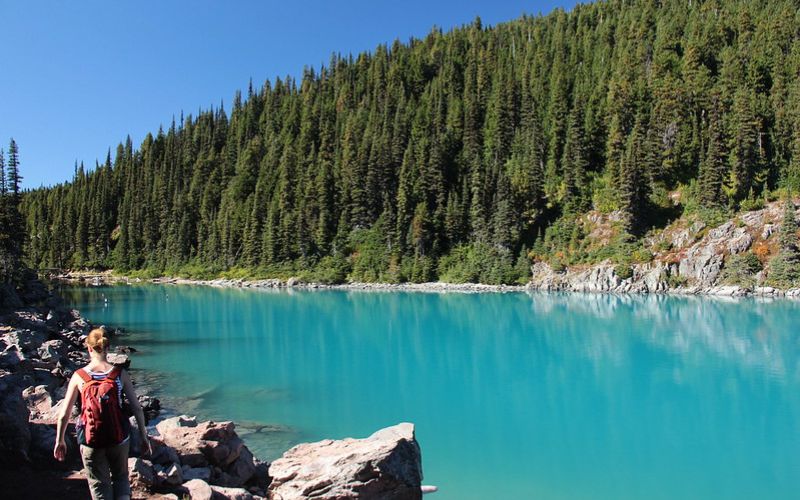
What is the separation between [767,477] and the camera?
1235cm

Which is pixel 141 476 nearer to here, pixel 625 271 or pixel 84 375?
pixel 84 375

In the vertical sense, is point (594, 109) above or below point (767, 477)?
above

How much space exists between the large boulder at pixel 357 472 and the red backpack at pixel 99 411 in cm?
403

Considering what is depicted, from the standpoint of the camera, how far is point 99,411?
512cm

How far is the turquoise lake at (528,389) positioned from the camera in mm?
12750

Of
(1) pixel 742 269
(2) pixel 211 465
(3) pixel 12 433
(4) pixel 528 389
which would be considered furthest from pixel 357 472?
(1) pixel 742 269

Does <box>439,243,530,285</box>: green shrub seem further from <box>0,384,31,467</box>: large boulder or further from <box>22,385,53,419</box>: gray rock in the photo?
<box>0,384,31,467</box>: large boulder

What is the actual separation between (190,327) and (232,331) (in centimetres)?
390

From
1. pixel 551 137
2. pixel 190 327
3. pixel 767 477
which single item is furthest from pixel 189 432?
pixel 551 137

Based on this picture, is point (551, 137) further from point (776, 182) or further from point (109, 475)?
point (109, 475)

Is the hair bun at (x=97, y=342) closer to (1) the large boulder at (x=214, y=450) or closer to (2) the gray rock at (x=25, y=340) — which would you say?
(1) the large boulder at (x=214, y=450)

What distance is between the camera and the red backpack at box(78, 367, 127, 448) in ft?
16.8

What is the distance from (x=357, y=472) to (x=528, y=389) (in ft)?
45.2

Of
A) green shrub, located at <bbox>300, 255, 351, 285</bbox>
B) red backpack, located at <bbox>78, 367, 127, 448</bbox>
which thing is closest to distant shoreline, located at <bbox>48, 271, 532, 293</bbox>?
green shrub, located at <bbox>300, 255, 351, 285</bbox>
